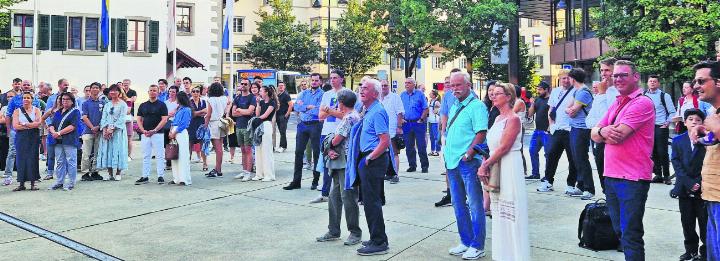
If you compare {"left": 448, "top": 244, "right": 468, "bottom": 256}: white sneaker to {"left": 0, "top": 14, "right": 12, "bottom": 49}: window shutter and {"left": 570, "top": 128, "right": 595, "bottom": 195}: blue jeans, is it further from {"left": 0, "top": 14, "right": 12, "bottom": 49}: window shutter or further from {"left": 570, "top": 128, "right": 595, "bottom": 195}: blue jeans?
{"left": 0, "top": 14, "right": 12, "bottom": 49}: window shutter

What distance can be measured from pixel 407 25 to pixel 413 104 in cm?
3070

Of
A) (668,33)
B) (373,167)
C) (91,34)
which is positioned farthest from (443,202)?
(91,34)

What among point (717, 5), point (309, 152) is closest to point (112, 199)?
point (309, 152)

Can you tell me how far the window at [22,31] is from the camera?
93.1ft

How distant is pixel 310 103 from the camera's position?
10.3 metres

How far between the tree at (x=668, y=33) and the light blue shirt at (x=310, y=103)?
1442 cm

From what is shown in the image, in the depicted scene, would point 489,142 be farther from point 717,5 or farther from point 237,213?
point 717,5

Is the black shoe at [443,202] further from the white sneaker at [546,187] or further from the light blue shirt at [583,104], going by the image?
the light blue shirt at [583,104]

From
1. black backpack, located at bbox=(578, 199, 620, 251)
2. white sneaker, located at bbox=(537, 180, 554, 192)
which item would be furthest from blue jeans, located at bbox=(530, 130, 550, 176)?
black backpack, located at bbox=(578, 199, 620, 251)

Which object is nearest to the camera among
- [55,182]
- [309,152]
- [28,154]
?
[28,154]

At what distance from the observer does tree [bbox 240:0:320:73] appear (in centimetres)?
5878

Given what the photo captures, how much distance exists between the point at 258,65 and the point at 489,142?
187 ft

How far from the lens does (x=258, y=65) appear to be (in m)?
61.4

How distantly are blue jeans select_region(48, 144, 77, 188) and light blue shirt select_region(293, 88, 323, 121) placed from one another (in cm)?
369
